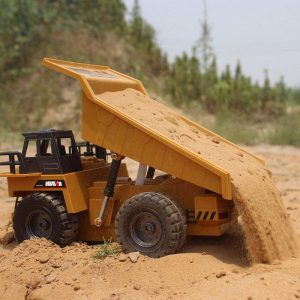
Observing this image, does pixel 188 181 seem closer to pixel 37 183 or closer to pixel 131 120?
pixel 131 120

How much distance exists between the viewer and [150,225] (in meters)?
6.29

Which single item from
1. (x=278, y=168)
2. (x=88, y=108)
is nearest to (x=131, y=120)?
(x=88, y=108)

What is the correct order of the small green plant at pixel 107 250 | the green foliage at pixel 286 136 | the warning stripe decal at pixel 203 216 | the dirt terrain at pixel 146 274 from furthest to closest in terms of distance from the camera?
the green foliage at pixel 286 136 < the small green plant at pixel 107 250 < the warning stripe decal at pixel 203 216 < the dirt terrain at pixel 146 274

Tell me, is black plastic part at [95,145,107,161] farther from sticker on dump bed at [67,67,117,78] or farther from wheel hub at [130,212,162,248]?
wheel hub at [130,212,162,248]

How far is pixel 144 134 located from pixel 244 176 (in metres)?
1.14

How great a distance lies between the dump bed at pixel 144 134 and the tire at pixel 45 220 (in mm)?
863

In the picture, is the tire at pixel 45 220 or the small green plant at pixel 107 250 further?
the tire at pixel 45 220

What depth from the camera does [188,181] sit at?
612cm

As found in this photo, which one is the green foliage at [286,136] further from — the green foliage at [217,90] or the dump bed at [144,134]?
the dump bed at [144,134]

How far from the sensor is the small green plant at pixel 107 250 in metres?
6.28

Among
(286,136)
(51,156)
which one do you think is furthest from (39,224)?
(286,136)

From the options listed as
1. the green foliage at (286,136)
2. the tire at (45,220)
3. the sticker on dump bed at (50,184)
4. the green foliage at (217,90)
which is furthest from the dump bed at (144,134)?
the green foliage at (217,90)

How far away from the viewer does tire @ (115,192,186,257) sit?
6102mm

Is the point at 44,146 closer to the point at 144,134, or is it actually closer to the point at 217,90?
the point at 144,134
